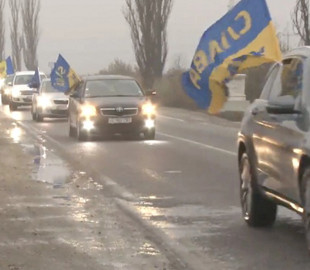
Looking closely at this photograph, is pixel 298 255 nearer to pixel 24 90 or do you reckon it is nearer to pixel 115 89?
pixel 115 89

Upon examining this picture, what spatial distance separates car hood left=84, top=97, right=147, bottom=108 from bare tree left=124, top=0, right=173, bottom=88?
2520 cm

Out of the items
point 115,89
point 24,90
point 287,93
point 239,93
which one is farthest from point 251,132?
point 24,90

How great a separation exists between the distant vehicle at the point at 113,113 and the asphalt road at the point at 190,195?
35cm

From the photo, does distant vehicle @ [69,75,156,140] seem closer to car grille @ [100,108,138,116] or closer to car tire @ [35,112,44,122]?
car grille @ [100,108,138,116]

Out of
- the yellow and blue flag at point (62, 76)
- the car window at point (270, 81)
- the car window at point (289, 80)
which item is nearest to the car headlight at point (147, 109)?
the yellow and blue flag at point (62, 76)

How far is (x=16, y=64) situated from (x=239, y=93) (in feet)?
170

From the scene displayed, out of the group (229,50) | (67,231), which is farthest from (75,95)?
(67,231)

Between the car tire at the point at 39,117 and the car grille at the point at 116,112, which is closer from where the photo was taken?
the car grille at the point at 116,112

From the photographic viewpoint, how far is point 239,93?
30750 mm

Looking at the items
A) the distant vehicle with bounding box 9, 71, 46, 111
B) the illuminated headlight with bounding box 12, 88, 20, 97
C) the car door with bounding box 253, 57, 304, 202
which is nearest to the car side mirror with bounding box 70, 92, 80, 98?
the car door with bounding box 253, 57, 304, 202

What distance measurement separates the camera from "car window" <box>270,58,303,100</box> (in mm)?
7965

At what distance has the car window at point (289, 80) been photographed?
26.1ft

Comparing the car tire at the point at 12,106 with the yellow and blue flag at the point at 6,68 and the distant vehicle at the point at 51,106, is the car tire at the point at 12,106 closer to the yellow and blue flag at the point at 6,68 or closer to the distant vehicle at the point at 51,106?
the distant vehicle at the point at 51,106

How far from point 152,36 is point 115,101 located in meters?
25.8
